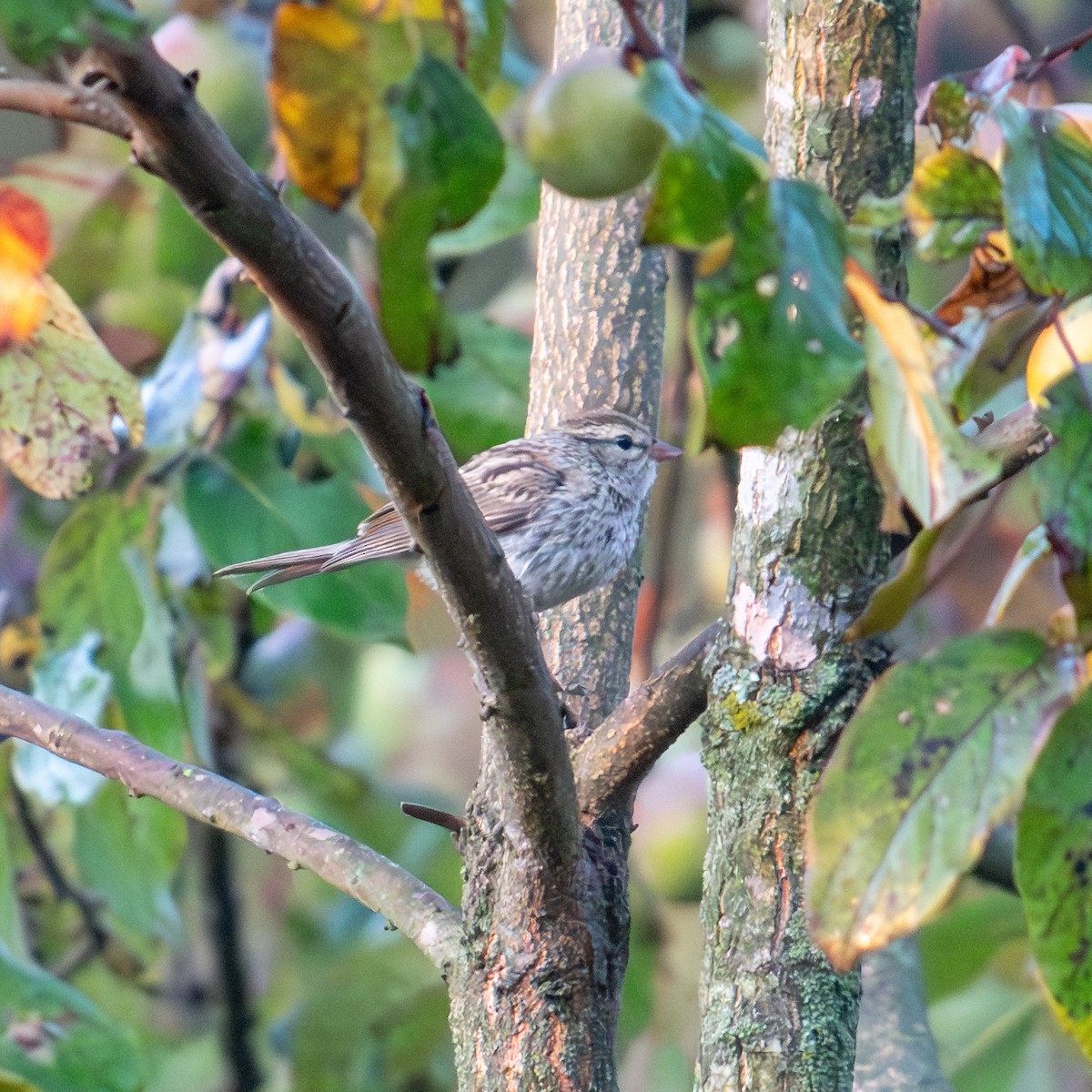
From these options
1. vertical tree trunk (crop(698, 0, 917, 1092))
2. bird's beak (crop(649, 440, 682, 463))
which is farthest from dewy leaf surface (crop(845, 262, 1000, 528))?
bird's beak (crop(649, 440, 682, 463))

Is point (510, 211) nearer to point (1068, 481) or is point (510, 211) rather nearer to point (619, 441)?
point (619, 441)

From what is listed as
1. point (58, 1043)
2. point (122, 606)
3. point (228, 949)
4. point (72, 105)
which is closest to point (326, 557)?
point (122, 606)

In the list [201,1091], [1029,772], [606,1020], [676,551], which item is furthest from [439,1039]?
[1029,772]

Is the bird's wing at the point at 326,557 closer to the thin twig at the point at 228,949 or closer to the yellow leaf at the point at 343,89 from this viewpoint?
the thin twig at the point at 228,949

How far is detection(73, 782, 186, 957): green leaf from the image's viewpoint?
2340 mm

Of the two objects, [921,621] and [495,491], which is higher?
[495,491]

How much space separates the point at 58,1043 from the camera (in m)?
1.78

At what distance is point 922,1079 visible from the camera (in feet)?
6.63

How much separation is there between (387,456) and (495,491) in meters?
1.88

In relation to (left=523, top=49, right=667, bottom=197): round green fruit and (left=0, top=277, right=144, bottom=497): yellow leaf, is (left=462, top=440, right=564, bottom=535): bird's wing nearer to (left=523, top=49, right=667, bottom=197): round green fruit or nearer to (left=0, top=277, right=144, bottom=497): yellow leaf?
(left=0, top=277, right=144, bottom=497): yellow leaf

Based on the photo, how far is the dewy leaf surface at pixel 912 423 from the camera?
0.68 metres

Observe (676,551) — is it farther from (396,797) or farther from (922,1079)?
(922,1079)

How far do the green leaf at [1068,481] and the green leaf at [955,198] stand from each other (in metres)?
0.20

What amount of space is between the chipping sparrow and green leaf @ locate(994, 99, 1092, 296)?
1.51 metres
